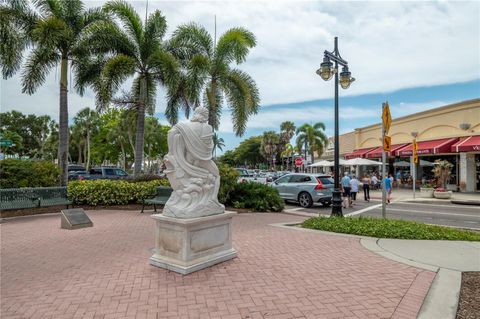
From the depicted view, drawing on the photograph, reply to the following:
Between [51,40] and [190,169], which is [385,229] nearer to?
[190,169]

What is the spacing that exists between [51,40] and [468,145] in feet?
77.5

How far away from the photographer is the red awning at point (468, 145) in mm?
19564

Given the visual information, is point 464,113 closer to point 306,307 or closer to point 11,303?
point 306,307

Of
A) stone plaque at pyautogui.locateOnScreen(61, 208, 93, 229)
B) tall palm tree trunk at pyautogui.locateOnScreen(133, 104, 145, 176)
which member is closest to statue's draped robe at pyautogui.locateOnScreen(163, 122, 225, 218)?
stone plaque at pyautogui.locateOnScreen(61, 208, 93, 229)

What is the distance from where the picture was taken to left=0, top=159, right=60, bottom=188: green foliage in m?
11.1

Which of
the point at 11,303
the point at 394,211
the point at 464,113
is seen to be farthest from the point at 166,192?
the point at 464,113

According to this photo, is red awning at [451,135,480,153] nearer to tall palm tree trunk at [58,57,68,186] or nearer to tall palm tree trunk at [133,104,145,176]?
tall palm tree trunk at [133,104,145,176]

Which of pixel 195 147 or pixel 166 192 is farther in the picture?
pixel 166 192

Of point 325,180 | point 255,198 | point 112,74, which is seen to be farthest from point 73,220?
point 325,180

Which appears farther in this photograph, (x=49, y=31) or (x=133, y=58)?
(x=133, y=58)

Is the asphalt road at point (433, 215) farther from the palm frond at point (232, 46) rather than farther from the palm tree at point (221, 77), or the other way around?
the palm frond at point (232, 46)

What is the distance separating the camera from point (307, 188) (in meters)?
14.6

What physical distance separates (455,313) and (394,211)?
11.6 metres

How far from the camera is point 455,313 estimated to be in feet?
11.6
